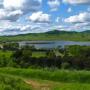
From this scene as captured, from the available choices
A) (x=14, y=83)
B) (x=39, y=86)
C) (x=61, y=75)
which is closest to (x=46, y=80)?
(x=61, y=75)

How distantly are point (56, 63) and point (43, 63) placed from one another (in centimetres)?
297

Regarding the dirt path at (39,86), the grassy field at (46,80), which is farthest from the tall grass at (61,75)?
the dirt path at (39,86)

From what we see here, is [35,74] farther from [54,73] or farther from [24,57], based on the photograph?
[24,57]

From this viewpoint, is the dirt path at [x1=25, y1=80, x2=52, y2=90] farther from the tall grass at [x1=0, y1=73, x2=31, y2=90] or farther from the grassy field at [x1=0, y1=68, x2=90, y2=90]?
the tall grass at [x1=0, y1=73, x2=31, y2=90]

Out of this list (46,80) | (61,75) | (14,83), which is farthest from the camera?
(61,75)

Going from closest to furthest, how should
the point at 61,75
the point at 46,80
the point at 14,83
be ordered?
the point at 14,83 < the point at 46,80 < the point at 61,75

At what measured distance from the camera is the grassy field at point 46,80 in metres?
31.2

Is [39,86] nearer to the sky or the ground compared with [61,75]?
nearer to the ground

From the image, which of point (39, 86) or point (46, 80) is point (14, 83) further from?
point (46, 80)

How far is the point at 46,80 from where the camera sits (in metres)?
36.7

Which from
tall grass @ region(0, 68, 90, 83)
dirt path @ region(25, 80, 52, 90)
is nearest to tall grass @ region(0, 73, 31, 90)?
dirt path @ region(25, 80, 52, 90)

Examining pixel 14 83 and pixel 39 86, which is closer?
pixel 14 83

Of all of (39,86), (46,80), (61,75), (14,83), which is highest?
(14,83)

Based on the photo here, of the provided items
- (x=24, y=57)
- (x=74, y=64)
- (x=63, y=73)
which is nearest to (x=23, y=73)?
(x=63, y=73)
